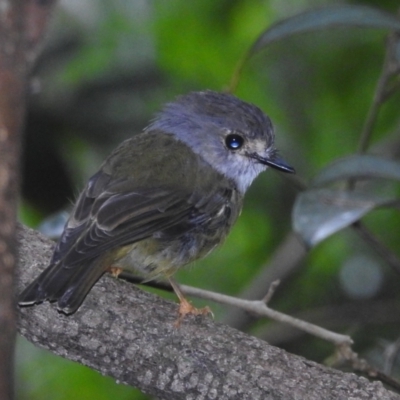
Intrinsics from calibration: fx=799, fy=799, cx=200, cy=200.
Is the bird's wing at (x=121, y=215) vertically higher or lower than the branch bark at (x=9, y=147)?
higher

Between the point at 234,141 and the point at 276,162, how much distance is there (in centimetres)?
29

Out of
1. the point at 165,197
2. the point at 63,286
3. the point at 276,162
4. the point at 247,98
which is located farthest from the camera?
the point at 247,98

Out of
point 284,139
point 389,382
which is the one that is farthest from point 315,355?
point 389,382

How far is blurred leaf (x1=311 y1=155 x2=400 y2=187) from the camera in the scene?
12.5 feet

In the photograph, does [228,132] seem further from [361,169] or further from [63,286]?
[63,286]

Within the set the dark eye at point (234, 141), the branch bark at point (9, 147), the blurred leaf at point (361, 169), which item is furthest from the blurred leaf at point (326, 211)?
the branch bark at point (9, 147)

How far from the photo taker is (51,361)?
5.48m

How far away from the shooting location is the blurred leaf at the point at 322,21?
153 inches

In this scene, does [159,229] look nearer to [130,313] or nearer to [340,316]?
[130,313]

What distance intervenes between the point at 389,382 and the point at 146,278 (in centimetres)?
118

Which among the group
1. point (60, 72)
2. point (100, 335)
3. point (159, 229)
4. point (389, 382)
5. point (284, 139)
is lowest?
point (100, 335)

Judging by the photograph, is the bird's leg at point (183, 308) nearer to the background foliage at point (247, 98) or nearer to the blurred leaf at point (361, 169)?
the blurred leaf at point (361, 169)

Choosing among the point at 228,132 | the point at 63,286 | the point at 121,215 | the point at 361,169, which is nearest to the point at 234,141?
the point at 228,132

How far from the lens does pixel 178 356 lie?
2613 millimetres
